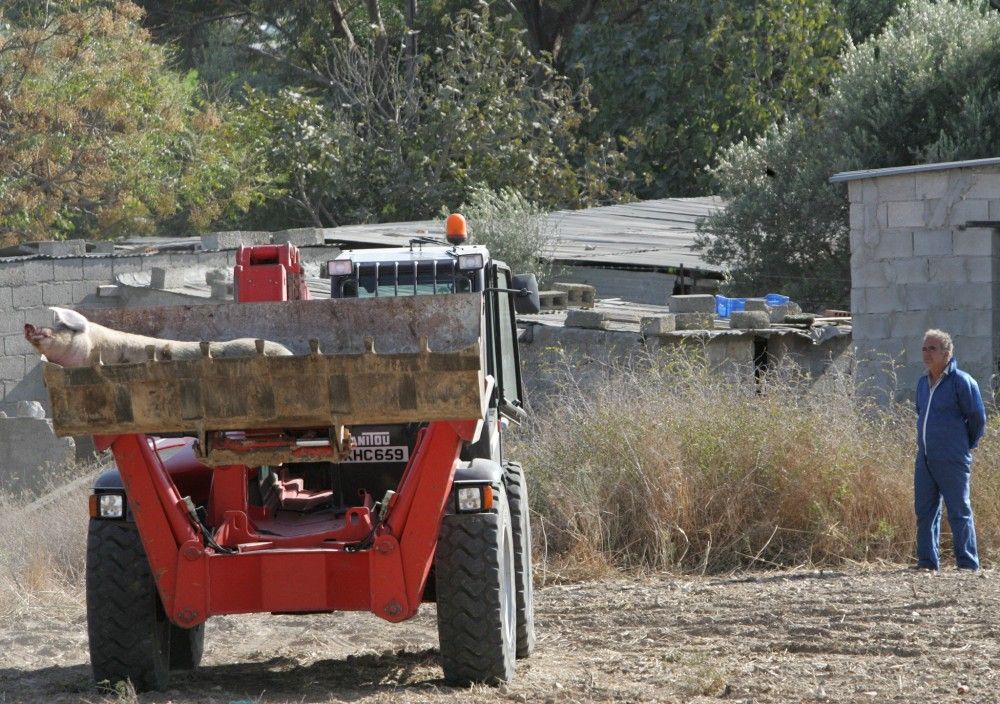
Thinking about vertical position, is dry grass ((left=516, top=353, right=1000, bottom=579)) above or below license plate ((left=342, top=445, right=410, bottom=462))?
below

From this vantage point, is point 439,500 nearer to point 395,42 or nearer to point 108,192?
point 108,192

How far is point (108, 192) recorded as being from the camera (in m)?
29.1

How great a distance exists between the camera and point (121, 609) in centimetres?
630

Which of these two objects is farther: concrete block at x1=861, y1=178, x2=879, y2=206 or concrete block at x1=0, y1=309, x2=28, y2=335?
concrete block at x1=0, y1=309, x2=28, y2=335

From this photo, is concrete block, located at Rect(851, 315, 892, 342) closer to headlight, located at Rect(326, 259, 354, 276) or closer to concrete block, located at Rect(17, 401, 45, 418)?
headlight, located at Rect(326, 259, 354, 276)

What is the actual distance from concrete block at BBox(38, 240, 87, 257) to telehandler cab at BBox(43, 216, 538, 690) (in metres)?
15.1

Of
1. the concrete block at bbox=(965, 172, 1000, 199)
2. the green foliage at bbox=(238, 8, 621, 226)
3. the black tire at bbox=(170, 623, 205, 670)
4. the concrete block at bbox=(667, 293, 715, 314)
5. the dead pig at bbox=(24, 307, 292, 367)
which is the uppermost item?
the green foliage at bbox=(238, 8, 621, 226)

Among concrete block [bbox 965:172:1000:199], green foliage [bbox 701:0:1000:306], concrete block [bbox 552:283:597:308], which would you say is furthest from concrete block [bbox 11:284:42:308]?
concrete block [bbox 965:172:1000:199]

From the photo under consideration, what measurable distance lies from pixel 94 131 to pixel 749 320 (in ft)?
58.3

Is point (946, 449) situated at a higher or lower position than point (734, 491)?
higher

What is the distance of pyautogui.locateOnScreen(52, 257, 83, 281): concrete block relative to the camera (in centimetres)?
1944

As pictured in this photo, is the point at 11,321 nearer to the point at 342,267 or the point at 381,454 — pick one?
the point at 342,267

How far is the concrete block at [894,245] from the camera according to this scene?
48.6 ft

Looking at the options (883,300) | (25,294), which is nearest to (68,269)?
(25,294)
